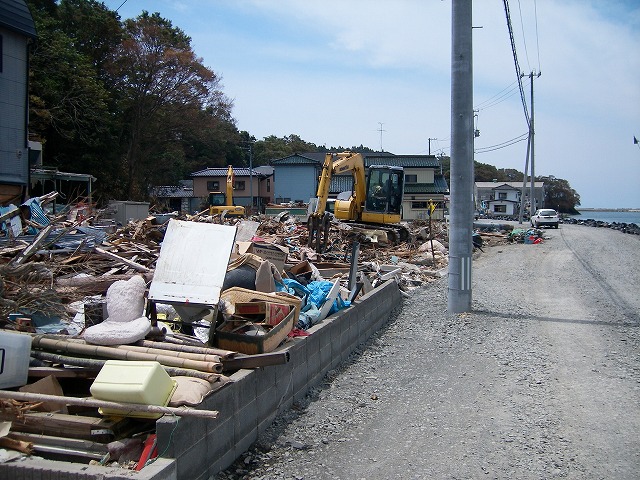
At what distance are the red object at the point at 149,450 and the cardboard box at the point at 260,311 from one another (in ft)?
7.78

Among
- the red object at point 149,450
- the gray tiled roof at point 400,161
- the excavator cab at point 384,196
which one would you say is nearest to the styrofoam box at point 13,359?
the red object at point 149,450

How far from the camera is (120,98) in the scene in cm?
3766

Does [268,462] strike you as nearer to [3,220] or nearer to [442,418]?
[442,418]

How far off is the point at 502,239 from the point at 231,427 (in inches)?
1156

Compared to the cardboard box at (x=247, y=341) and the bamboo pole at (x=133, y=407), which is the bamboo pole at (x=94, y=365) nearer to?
the bamboo pole at (x=133, y=407)

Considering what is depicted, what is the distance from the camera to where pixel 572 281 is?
1600cm

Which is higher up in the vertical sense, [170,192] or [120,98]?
[120,98]

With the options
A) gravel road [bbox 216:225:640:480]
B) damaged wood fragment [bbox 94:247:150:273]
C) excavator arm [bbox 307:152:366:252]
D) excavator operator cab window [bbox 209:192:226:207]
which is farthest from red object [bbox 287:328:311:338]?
excavator operator cab window [bbox 209:192:226:207]

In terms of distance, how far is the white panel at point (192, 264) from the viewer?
5789 millimetres

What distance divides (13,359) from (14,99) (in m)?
16.0

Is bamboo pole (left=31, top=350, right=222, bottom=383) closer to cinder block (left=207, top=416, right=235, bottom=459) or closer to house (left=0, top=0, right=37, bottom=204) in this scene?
cinder block (left=207, top=416, right=235, bottom=459)

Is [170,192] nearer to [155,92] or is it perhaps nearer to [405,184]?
[155,92]


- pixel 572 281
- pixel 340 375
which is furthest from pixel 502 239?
pixel 340 375

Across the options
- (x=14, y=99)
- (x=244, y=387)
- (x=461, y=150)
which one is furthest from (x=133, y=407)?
(x=14, y=99)
